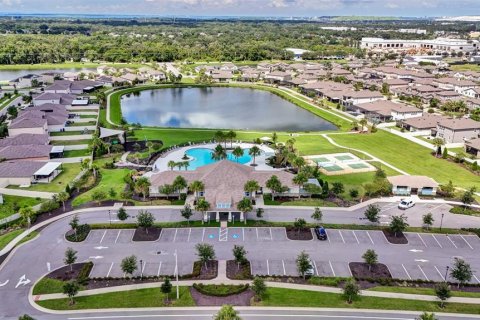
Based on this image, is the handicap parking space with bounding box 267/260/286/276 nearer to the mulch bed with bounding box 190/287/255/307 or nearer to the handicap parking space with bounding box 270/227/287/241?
the mulch bed with bounding box 190/287/255/307

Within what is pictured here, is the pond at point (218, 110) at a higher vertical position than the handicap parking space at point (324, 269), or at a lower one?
higher

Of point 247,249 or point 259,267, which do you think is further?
point 247,249

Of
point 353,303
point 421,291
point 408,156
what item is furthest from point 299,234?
point 408,156

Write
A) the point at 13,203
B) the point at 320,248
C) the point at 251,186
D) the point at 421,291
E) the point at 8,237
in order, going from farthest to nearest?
1. the point at 13,203
2. the point at 251,186
3. the point at 8,237
4. the point at 320,248
5. the point at 421,291

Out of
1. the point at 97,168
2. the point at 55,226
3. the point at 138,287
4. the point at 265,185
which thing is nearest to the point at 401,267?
the point at 265,185

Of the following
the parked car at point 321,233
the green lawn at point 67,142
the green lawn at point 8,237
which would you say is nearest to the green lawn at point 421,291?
the parked car at point 321,233

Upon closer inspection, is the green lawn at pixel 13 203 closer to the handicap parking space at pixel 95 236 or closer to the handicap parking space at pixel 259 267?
the handicap parking space at pixel 95 236

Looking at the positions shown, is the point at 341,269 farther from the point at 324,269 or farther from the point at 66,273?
the point at 66,273
